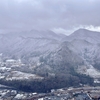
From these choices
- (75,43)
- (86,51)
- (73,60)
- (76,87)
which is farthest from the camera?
(75,43)

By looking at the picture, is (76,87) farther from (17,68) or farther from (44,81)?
(17,68)

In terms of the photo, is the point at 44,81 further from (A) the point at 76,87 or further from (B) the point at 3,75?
(B) the point at 3,75

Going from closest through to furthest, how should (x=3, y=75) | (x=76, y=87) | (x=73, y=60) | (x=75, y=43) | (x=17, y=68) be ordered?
(x=76, y=87)
(x=3, y=75)
(x=17, y=68)
(x=73, y=60)
(x=75, y=43)

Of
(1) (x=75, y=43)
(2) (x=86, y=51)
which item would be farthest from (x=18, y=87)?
(1) (x=75, y=43)

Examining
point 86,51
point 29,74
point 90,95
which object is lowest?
point 90,95

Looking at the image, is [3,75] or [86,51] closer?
[3,75]

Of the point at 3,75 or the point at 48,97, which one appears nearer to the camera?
the point at 48,97

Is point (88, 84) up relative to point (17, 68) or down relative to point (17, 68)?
down

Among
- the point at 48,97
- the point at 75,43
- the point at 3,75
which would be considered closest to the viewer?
the point at 48,97

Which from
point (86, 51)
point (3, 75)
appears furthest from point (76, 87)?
point (86, 51)
